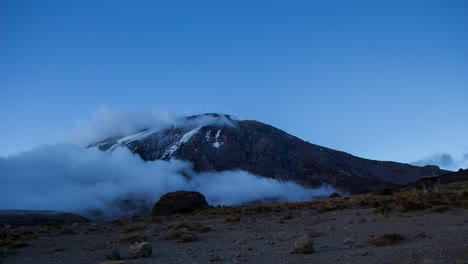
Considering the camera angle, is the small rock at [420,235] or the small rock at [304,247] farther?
the small rock at [420,235]

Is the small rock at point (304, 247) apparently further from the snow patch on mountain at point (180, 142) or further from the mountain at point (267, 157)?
the snow patch on mountain at point (180, 142)

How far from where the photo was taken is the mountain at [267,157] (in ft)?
573

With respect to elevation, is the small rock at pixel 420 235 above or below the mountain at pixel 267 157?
below

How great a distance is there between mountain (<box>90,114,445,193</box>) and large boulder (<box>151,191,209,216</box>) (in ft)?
406

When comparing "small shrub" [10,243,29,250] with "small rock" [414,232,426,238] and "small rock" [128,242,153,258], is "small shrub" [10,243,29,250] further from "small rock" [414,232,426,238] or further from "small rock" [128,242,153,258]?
"small rock" [414,232,426,238]

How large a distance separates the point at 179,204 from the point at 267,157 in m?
141

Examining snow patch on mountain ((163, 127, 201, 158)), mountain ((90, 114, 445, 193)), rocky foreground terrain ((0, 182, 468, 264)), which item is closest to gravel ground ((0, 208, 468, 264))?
rocky foreground terrain ((0, 182, 468, 264))

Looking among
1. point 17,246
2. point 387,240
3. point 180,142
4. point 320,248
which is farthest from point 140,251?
point 180,142

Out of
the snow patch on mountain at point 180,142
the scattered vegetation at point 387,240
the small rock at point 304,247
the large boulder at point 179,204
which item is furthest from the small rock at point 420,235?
the snow patch on mountain at point 180,142

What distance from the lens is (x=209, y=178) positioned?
176125 millimetres

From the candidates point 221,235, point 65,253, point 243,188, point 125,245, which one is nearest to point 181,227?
point 221,235

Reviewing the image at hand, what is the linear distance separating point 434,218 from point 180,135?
7140 inches

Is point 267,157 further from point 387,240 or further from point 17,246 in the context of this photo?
point 387,240

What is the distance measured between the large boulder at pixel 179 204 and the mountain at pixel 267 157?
12382cm
